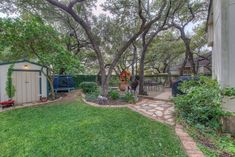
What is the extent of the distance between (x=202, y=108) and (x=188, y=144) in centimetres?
154

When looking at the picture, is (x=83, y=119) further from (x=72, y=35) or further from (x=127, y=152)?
(x=72, y=35)

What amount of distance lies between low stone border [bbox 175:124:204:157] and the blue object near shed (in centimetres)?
890

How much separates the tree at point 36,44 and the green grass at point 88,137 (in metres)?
3.46

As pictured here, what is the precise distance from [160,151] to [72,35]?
12.6m

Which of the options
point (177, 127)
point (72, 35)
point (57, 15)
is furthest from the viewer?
point (72, 35)

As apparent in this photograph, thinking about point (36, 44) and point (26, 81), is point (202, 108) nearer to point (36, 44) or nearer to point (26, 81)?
point (36, 44)

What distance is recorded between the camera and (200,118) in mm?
4770

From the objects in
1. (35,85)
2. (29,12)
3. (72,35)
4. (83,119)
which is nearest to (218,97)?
(83,119)

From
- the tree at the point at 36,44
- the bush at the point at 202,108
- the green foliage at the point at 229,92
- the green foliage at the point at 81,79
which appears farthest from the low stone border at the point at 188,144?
the green foliage at the point at 81,79

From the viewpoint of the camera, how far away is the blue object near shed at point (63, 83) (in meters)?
11.6

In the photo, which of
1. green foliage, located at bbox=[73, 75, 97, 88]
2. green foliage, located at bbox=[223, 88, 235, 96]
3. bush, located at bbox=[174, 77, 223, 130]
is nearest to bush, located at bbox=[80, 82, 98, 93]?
green foliage, located at bbox=[73, 75, 97, 88]

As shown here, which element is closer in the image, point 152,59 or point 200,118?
point 200,118

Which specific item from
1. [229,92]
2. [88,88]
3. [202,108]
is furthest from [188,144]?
[88,88]

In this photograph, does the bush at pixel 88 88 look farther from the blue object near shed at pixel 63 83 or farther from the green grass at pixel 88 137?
the green grass at pixel 88 137
